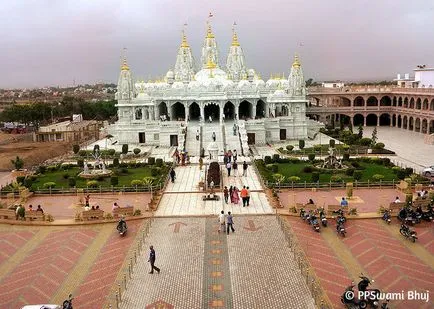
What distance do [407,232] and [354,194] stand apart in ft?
28.3

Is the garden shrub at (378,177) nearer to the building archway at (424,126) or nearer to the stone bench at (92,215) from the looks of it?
the stone bench at (92,215)

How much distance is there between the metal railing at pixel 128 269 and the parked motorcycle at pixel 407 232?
12.2 meters

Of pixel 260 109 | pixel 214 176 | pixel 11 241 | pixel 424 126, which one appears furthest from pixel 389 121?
pixel 11 241

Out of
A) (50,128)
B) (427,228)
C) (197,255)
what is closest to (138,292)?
(197,255)

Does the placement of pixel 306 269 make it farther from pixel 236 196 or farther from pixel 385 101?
pixel 385 101

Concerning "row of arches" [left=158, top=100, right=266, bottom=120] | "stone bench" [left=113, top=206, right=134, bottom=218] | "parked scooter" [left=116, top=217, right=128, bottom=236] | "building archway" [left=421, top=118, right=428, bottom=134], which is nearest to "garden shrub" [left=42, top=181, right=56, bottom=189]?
"stone bench" [left=113, top=206, right=134, bottom=218]

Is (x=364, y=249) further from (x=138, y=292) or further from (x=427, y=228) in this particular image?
(x=138, y=292)

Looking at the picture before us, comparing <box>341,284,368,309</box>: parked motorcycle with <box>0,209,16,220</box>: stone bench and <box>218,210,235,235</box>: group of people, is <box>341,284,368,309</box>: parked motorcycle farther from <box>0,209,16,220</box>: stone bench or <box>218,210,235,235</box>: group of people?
<box>0,209,16,220</box>: stone bench

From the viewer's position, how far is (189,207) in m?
27.6

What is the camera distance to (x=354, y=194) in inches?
1185

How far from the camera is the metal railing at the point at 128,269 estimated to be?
52.5ft

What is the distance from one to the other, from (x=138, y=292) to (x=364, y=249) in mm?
10123

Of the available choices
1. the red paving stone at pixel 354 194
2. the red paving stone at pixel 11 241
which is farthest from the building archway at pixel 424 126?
the red paving stone at pixel 11 241

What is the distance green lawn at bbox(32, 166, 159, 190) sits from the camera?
1342 inches
